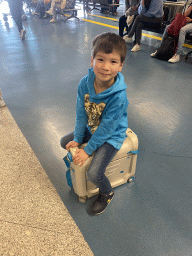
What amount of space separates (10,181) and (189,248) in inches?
46.9

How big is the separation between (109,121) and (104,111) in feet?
0.25

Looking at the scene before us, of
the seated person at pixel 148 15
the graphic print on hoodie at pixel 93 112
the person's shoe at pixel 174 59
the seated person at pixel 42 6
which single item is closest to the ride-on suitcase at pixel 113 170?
the graphic print on hoodie at pixel 93 112

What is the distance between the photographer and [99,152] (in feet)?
3.43

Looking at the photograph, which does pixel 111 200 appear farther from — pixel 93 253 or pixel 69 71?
pixel 69 71

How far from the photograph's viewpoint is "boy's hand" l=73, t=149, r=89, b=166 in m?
1.03

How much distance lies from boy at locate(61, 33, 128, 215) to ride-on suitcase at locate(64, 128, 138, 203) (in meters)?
0.06

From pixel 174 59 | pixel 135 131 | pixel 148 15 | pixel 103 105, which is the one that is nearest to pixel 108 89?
pixel 103 105

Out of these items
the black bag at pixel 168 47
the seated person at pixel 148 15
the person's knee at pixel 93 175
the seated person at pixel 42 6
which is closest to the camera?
the person's knee at pixel 93 175

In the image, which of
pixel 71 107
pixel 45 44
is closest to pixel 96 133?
pixel 71 107

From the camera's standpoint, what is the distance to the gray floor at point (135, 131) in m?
1.06

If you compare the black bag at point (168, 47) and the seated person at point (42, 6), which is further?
the seated person at point (42, 6)

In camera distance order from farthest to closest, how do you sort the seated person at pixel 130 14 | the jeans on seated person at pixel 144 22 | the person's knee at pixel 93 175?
the seated person at pixel 130 14, the jeans on seated person at pixel 144 22, the person's knee at pixel 93 175

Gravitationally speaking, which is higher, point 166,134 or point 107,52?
point 107,52

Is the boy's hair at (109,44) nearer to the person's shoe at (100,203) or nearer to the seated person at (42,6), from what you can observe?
the person's shoe at (100,203)
